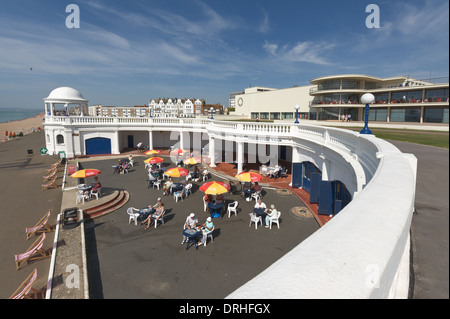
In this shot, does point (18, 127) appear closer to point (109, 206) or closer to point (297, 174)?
point (109, 206)

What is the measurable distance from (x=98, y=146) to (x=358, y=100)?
134 ft

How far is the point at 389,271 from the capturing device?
1363 millimetres

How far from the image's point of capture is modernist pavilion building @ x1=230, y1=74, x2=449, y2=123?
28438mm

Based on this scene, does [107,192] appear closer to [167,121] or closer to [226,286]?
[226,286]

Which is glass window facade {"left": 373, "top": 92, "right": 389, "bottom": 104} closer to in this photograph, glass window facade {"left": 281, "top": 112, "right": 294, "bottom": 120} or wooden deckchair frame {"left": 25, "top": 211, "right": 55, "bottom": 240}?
glass window facade {"left": 281, "top": 112, "right": 294, "bottom": 120}

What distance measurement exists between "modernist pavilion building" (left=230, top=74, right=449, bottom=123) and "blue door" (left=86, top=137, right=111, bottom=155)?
34.5 meters

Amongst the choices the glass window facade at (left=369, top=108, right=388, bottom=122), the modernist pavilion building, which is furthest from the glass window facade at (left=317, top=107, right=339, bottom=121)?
the glass window facade at (left=369, top=108, right=388, bottom=122)

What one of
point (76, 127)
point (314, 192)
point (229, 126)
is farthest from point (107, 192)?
point (76, 127)

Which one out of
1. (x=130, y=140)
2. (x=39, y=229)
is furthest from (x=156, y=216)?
(x=130, y=140)

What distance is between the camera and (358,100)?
40781 mm

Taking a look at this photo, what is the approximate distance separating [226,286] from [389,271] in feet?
26.2

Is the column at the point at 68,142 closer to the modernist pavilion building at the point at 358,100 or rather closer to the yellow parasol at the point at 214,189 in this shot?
the yellow parasol at the point at 214,189

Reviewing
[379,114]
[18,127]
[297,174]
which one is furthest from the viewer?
[18,127]

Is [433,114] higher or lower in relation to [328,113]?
lower
